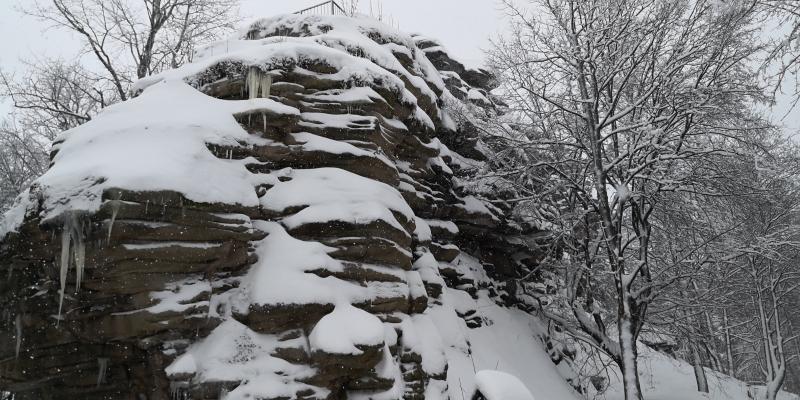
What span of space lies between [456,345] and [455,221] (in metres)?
3.97

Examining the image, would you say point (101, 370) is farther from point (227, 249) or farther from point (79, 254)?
point (227, 249)

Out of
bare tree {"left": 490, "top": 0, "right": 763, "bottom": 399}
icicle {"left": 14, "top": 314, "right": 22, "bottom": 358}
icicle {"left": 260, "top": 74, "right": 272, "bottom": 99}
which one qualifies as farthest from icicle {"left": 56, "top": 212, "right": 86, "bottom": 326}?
bare tree {"left": 490, "top": 0, "right": 763, "bottom": 399}

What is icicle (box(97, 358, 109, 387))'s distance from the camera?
6.10 metres

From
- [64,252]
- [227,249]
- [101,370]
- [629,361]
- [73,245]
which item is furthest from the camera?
[629,361]

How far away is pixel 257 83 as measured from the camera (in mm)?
7922

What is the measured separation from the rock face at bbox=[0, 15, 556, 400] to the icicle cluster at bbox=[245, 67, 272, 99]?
24 mm

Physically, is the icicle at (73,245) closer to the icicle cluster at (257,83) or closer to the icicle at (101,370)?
the icicle at (101,370)

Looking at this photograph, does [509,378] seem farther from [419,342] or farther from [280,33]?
[280,33]

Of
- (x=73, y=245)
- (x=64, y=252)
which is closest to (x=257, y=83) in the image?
(x=73, y=245)

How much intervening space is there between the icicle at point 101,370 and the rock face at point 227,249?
0.01 meters

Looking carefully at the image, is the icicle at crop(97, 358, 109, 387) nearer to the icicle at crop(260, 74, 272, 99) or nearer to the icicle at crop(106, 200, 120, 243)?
the icicle at crop(106, 200, 120, 243)

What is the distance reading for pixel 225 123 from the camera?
725cm

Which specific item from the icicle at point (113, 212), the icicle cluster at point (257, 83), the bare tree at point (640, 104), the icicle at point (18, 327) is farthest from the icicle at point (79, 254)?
the bare tree at point (640, 104)

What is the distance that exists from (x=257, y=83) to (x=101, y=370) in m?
5.06
